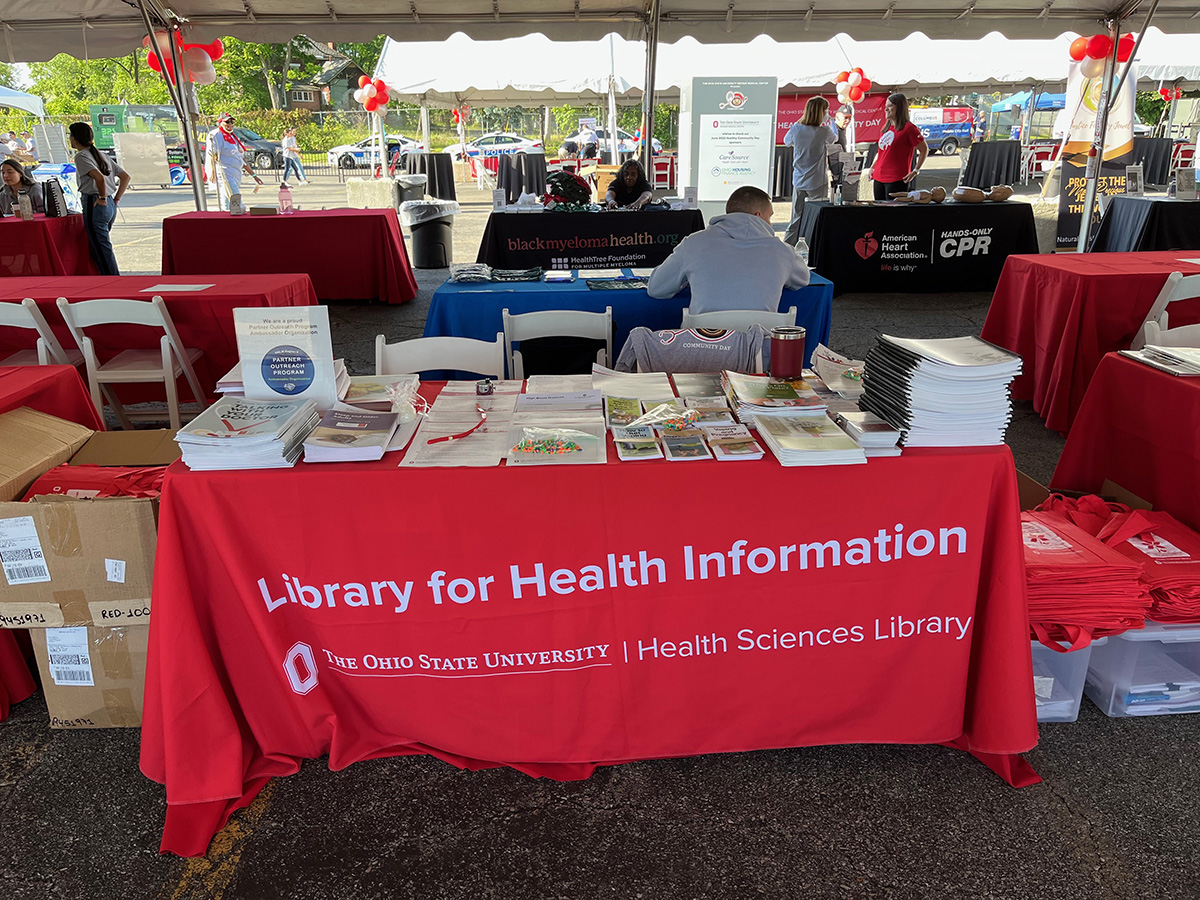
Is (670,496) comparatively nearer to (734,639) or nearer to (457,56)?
(734,639)

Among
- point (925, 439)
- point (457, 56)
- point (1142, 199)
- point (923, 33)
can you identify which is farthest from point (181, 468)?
point (457, 56)

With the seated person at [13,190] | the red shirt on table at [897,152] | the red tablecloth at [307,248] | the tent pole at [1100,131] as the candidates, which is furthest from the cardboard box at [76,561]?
the tent pole at [1100,131]

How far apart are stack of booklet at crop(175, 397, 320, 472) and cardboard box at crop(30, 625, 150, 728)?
23.6 inches

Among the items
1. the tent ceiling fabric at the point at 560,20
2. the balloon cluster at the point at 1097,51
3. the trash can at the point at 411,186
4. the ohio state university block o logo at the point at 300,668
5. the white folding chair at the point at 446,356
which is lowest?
the ohio state university block o logo at the point at 300,668

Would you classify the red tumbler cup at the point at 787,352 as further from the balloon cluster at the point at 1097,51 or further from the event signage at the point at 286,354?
the balloon cluster at the point at 1097,51

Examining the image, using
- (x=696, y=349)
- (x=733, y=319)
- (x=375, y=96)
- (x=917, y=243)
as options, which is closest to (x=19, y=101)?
(x=375, y=96)

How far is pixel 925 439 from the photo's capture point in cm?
Answer: 171

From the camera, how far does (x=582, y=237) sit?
647cm

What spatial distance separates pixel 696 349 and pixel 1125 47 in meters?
6.70

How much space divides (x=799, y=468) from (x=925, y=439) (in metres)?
→ 0.28

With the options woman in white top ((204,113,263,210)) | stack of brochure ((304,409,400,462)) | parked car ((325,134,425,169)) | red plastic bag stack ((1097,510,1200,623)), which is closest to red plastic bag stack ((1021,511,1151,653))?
red plastic bag stack ((1097,510,1200,623))

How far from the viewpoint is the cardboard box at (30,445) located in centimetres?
204

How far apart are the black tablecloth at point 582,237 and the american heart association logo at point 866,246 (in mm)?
1375

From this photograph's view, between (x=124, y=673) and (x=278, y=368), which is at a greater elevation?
(x=278, y=368)
